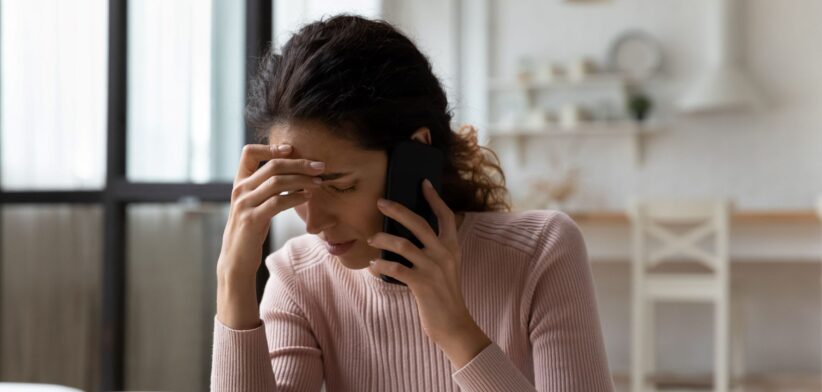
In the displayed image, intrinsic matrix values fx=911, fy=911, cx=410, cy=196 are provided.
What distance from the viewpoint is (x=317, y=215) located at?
40.3 inches

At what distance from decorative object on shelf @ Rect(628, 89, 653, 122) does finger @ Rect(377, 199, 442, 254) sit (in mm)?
3918

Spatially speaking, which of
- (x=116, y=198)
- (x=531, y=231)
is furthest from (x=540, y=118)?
(x=531, y=231)

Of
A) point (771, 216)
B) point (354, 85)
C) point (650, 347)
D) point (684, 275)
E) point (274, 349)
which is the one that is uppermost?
point (354, 85)

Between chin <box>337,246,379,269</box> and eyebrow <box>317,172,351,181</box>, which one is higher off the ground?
eyebrow <box>317,172,351,181</box>

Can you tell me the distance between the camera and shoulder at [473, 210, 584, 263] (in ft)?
3.79

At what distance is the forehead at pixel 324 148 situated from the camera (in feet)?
3.34

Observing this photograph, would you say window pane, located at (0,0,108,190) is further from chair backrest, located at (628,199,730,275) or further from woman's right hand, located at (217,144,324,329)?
chair backrest, located at (628,199,730,275)

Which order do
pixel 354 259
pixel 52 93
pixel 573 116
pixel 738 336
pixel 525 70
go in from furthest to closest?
pixel 525 70, pixel 573 116, pixel 738 336, pixel 52 93, pixel 354 259

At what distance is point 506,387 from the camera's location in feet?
3.27

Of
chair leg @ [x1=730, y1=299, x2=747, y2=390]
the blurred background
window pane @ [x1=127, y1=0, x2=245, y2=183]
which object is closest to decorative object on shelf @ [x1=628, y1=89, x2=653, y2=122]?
the blurred background

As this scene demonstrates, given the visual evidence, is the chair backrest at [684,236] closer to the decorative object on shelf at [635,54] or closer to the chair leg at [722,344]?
the chair leg at [722,344]

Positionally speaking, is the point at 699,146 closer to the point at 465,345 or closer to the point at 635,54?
the point at 635,54

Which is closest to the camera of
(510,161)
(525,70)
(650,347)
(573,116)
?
(650,347)

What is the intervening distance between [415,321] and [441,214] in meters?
0.19
